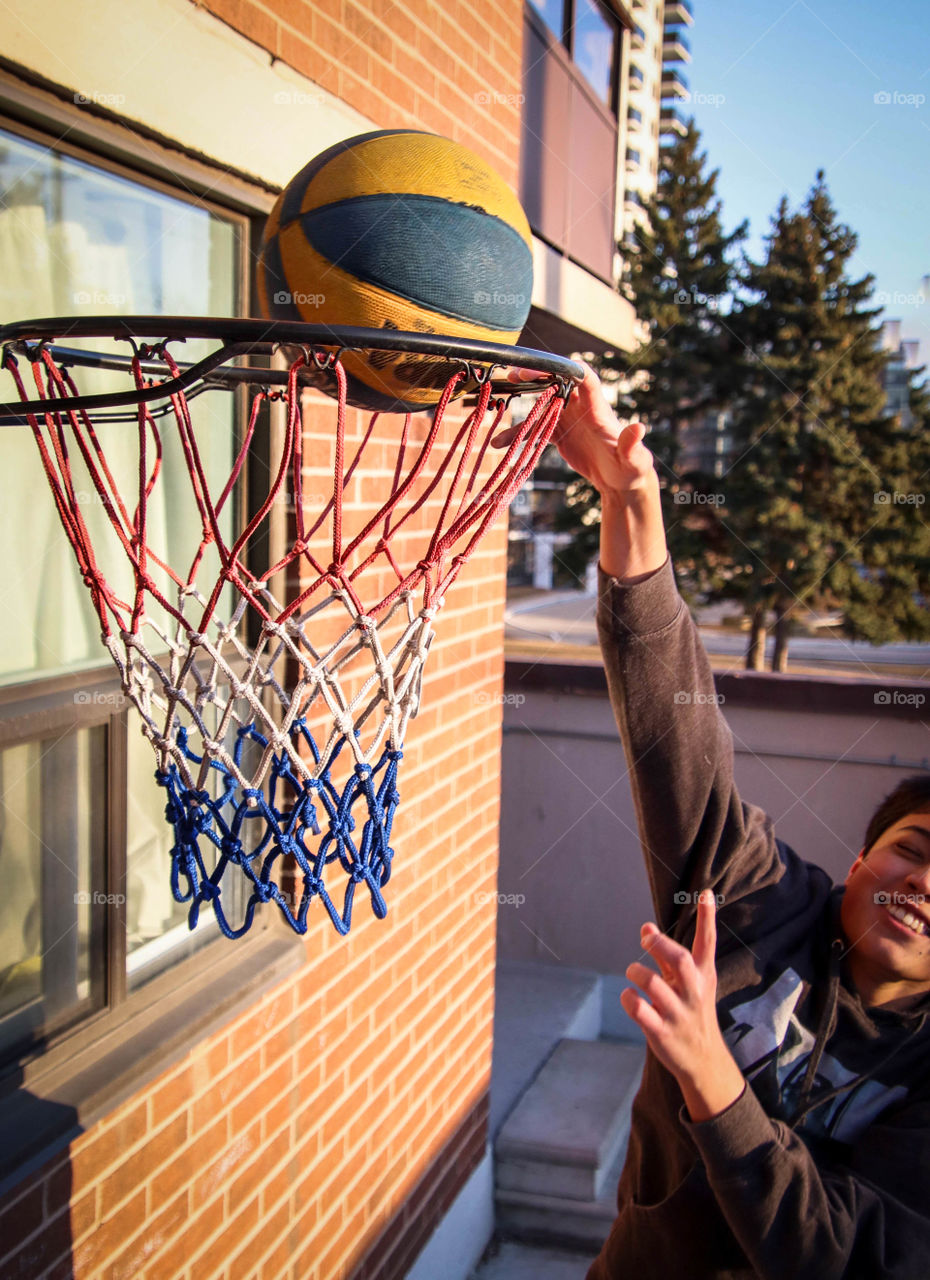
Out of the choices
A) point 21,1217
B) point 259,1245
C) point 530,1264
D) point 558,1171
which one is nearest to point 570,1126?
point 558,1171

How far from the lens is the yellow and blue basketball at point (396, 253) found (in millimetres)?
1701

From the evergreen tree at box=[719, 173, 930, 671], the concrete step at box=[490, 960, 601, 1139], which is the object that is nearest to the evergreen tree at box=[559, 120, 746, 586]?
the evergreen tree at box=[719, 173, 930, 671]

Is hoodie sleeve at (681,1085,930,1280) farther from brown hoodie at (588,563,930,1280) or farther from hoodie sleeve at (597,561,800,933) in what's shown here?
hoodie sleeve at (597,561,800,933)

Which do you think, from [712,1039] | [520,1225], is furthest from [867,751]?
[712,1039]

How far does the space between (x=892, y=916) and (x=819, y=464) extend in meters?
25.9

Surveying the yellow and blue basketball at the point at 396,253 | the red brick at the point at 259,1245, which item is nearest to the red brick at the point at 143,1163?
the red brick at the point at 259,1245

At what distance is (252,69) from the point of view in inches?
90.9

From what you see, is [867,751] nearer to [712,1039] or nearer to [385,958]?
[385,958]

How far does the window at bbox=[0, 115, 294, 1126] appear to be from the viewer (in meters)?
2.00

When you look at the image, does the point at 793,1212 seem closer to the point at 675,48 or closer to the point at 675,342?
the point at 675,342

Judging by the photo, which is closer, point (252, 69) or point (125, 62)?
point (125, 62)

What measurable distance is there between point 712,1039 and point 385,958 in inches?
68.2

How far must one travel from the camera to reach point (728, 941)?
7.54ft

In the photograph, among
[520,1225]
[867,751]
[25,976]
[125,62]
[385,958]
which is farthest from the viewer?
[867,751]
